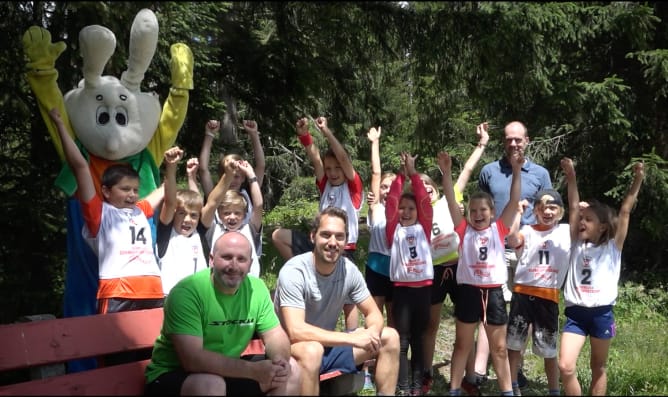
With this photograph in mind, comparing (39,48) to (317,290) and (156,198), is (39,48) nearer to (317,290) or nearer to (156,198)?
(156,198)

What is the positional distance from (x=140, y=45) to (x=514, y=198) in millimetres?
2784

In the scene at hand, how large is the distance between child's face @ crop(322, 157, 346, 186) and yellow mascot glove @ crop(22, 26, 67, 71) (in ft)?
6.52

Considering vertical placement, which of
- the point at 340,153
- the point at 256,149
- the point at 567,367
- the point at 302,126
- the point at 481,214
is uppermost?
the point at 302,126

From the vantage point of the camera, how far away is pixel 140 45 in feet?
16.3

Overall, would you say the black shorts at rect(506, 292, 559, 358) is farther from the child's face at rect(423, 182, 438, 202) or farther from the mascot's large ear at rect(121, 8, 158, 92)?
the mascot's large ear at rect(121, 8, 158, 92)

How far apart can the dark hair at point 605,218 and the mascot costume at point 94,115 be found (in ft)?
9.91

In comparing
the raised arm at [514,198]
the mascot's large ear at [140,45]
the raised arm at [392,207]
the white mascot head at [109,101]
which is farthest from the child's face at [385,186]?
the mascot's large ear at [140,45]

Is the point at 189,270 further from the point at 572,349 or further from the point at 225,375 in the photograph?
the point at 572,349

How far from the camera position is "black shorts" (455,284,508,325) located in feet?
14.6

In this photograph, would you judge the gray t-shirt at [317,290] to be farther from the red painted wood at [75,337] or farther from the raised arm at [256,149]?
the raised arm at [256,149]

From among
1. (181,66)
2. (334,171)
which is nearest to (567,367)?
(334,171)

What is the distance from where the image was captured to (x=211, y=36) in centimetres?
671

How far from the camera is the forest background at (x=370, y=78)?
16.3ft

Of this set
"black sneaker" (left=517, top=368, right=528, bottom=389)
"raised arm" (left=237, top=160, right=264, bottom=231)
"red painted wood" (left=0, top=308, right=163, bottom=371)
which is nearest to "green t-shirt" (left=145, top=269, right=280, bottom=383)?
"red painted wood" (left=0, top=308, right=163, bottom=371)
